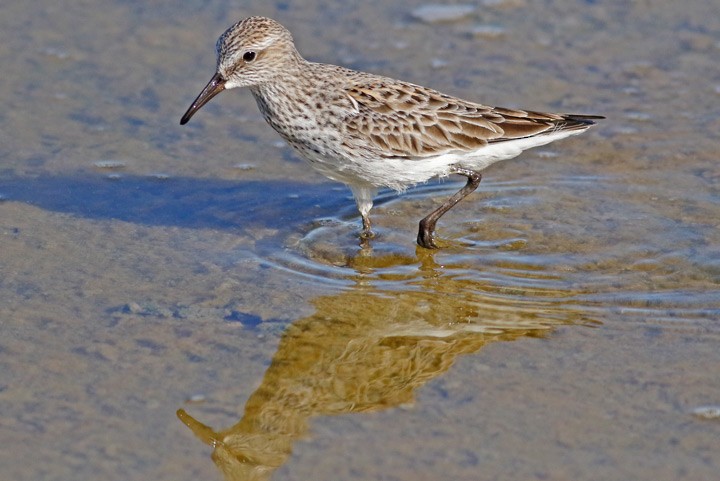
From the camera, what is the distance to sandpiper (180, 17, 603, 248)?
8500 mm

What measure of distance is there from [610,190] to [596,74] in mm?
2341

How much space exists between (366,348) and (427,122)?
213 cm

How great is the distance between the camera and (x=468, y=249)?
895cm

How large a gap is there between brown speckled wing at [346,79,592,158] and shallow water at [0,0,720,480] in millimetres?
848

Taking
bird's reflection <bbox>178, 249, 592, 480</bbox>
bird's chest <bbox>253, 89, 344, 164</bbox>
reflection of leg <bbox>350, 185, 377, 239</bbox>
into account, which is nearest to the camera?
bird's reflection <bbox>178, 249, 592, 480</bbox>

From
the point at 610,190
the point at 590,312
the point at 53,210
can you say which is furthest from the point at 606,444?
the point at 53,210

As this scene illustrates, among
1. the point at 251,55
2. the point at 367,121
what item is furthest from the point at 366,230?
the point at 251,55

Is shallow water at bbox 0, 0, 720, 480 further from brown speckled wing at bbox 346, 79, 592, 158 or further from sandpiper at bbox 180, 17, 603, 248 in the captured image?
brown speckled wing at bbox 346, 79, 592, 158

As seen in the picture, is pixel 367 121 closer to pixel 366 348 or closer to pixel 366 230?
pixel 366 230

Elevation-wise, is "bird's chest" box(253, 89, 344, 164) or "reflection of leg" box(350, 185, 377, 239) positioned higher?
"bird's chest" box(253, 89, 344, 164)

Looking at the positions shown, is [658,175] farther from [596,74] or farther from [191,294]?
[191,294]

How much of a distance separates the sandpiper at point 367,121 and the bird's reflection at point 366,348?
739 millimetres

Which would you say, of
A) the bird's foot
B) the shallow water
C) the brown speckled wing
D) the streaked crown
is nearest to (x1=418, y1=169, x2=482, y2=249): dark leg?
the bird's foot

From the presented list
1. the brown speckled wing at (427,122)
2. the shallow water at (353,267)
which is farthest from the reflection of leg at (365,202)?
the brown speckled wing at (427,122)
